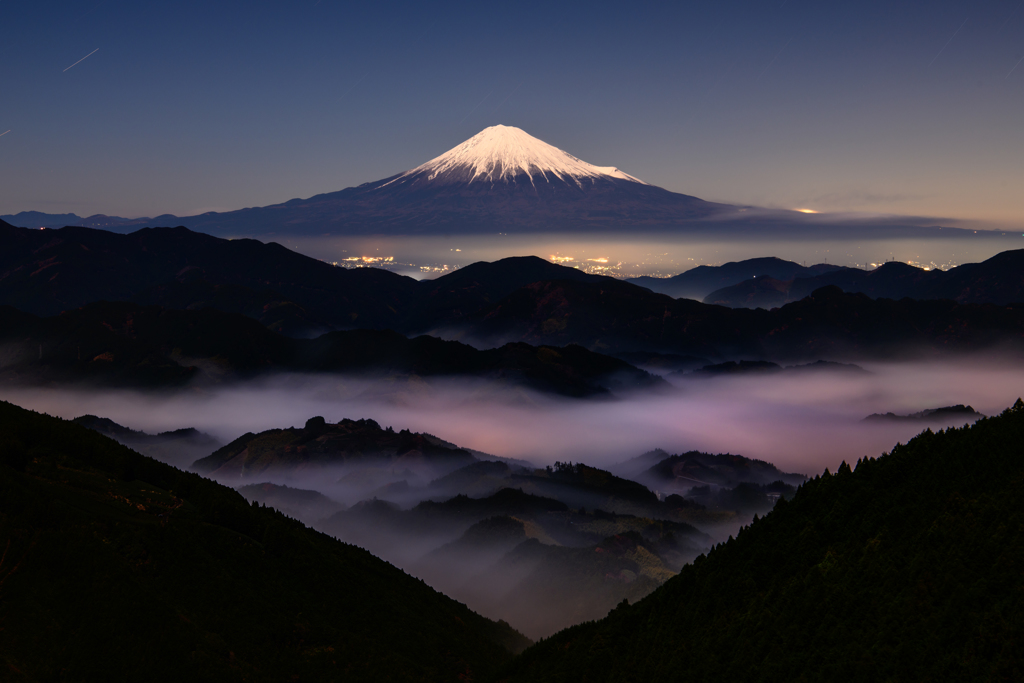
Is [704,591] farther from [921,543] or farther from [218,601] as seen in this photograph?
[218,601]

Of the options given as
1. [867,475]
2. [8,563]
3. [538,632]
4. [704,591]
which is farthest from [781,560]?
[538,632]

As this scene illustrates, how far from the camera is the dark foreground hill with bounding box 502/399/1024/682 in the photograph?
128ft

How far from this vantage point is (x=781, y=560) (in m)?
62.4

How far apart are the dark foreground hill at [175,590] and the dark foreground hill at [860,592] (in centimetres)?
2657

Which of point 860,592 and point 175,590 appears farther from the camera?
point 175,590

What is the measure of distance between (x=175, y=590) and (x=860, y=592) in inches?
2683

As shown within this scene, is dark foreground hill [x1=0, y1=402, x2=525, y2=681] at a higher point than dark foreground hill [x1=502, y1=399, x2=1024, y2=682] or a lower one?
lower

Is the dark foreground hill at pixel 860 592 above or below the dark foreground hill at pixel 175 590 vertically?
above

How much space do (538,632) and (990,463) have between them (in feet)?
531

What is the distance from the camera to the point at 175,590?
254 ft

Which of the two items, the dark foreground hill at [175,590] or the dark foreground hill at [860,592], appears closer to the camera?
the dark foreground hill at [860,592]

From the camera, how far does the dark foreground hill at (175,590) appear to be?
63.4 metres

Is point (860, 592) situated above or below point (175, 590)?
above

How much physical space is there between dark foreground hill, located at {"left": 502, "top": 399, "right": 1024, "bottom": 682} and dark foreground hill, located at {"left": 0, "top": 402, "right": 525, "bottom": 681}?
26.6 metres
